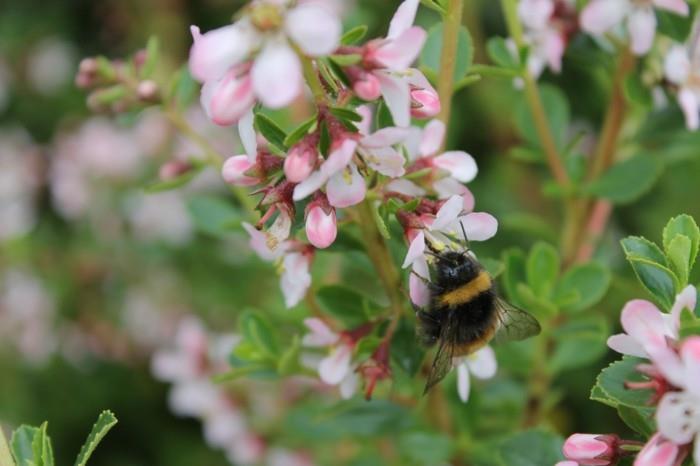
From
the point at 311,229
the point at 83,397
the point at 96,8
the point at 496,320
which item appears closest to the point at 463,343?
the point at 496,320

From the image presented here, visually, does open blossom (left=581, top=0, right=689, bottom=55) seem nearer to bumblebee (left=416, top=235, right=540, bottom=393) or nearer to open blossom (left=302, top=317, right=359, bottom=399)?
bumblebee (left=416, top=235, right=540, bottom=393)

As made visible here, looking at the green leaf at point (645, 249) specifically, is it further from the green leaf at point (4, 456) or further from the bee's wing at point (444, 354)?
the green leaf at point (4, 456)

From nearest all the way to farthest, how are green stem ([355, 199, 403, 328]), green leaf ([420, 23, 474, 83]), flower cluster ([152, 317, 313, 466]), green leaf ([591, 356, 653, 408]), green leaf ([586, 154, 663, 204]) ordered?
1. green leaf ([591, 356, 653, 408])
2. green stem ([355, 199, 403, 328])
3. green leaf ([420, 23, 474, 83])
4. green leaf ([586, 154, 663, 204])
5. flower cluster ([152, 317, 313, 466])

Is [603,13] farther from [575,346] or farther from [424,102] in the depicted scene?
[575,346]

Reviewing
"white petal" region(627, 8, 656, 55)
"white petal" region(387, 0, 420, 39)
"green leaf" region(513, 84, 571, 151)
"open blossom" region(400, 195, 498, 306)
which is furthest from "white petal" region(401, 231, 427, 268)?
"green leaf" region(513, 84, 571, 151)

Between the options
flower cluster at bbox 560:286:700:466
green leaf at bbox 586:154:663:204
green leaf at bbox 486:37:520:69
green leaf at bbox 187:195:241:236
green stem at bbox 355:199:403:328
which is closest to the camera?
flower cluster at bbox 560:286:700:466

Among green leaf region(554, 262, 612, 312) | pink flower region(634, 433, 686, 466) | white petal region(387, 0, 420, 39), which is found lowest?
green leaf region(554, 262, 612, 312)

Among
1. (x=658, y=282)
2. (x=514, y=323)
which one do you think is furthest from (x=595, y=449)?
(x=514, y=323)

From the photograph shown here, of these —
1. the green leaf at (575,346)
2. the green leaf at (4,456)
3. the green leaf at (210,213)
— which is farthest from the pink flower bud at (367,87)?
the green leaf at (210,213)
